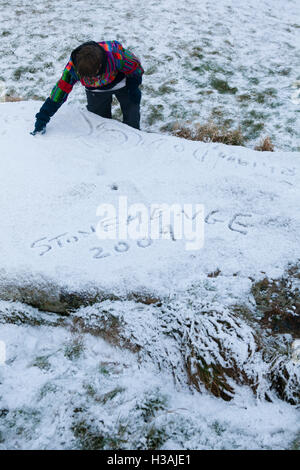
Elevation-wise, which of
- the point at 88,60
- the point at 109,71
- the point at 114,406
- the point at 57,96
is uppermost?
the point at 88,60

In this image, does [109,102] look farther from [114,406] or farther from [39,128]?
[114,406]

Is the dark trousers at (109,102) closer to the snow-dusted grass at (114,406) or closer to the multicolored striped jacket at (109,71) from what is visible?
the multicolored striped jacket at (109,71)

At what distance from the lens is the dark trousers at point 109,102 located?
3.60m

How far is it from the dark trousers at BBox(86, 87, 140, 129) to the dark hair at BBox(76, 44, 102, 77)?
2.90 ft

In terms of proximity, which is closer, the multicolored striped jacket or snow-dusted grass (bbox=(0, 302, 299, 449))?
snow-dusted grass (bbox=(0, 302, 299, 449))

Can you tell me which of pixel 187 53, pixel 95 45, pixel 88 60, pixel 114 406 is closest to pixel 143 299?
pixel 114 406

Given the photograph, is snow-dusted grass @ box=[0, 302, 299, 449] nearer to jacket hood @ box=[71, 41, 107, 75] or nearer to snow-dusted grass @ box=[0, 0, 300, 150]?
jacket hood @ box=[71, 41, 107, 75]

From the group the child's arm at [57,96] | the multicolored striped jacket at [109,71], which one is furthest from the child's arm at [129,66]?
the child's arm at [57,96]

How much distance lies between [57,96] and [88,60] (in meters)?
0.75

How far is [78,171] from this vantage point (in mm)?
3143

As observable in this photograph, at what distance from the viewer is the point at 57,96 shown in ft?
10.6

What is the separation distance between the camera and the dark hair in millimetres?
2609

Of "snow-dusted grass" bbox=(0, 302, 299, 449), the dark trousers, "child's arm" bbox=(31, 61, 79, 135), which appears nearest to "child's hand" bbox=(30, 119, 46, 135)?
"child's arm" bbox=(31, 61, 79, 135)
